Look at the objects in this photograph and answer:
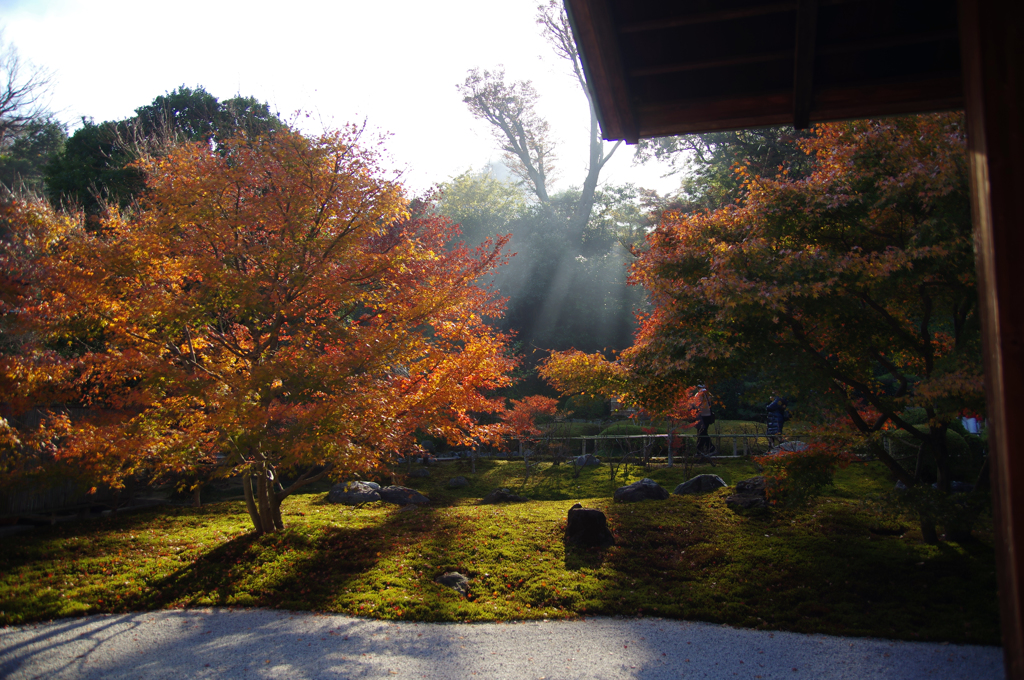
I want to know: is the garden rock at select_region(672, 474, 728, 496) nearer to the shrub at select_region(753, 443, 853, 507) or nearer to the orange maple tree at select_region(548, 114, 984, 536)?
the shrub at select_region(753, 443, 853, 507)

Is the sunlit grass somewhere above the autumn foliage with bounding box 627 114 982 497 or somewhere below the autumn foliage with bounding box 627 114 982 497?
below

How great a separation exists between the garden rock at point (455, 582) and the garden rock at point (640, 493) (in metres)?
3.93

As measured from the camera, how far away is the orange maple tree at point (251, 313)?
625 cm

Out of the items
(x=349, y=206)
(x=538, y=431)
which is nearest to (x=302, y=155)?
(x=349, y=206)

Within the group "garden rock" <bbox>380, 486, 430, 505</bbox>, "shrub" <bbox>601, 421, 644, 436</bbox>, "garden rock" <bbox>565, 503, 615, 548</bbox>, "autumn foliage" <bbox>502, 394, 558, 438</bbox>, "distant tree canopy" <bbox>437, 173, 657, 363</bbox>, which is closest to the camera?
"garden rock" <bbox>565, 503, 615, 548</bbox>

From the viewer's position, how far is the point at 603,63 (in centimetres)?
303

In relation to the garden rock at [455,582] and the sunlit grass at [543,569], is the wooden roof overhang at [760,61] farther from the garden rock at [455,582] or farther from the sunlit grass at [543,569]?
the garden rock at [455,582]

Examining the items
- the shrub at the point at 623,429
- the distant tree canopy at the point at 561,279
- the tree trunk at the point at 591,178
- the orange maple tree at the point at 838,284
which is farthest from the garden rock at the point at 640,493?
the tree trunk at the point at 591,178

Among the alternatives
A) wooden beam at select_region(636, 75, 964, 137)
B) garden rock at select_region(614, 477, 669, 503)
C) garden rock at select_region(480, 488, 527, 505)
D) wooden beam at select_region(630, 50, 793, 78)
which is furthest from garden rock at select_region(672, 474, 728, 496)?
wooden beam at select_region(630, 50, 793, 78)

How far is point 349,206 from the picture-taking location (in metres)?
6.95

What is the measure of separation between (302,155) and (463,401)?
3550 millimetres

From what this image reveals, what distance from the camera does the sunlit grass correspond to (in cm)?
592

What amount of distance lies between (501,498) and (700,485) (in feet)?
12.2

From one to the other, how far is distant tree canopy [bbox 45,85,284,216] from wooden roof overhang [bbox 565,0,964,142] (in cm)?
1236
